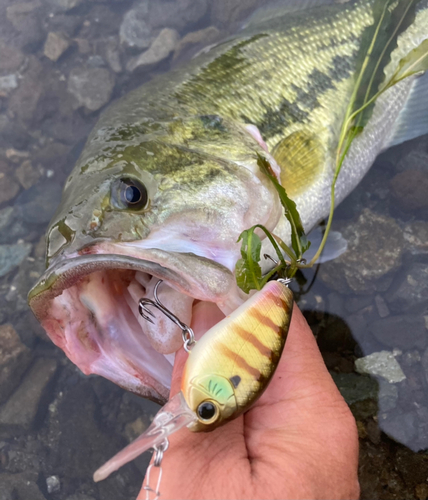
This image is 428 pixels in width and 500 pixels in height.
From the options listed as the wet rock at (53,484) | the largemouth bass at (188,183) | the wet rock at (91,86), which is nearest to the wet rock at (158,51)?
the wet rock at (91,86)

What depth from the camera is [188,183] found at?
175cm

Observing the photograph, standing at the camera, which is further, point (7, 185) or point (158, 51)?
point (158, 51)

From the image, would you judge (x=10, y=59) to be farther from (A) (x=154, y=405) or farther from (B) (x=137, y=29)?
(A) (x=154, y=405)

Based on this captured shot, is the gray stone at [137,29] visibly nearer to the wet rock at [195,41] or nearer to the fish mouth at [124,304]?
the wet rock at [195,41]

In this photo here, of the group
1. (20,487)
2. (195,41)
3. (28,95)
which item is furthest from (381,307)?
(28,95)

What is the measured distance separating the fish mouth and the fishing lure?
0.20 metres

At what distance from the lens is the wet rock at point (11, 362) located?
3211 mm

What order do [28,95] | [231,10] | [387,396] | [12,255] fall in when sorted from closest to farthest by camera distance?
[387,396], [12,255], [231,10], [28,95]

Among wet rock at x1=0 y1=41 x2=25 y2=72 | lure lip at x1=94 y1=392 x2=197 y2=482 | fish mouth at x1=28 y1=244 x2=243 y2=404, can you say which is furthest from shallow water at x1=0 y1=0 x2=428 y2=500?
lure lip at x1=94 y1=392 x2=197 y2=482

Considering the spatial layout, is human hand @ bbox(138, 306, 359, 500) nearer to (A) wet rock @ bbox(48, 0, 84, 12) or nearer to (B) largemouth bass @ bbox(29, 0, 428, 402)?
(B) largemouth bass @ bbox(29, 0, 428, 402)

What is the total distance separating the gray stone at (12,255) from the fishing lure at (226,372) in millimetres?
2795

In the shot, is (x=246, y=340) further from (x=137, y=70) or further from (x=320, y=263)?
(x=137, y=70)

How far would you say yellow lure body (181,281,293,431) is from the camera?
118cm

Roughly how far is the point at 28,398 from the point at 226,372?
2.50 metres
